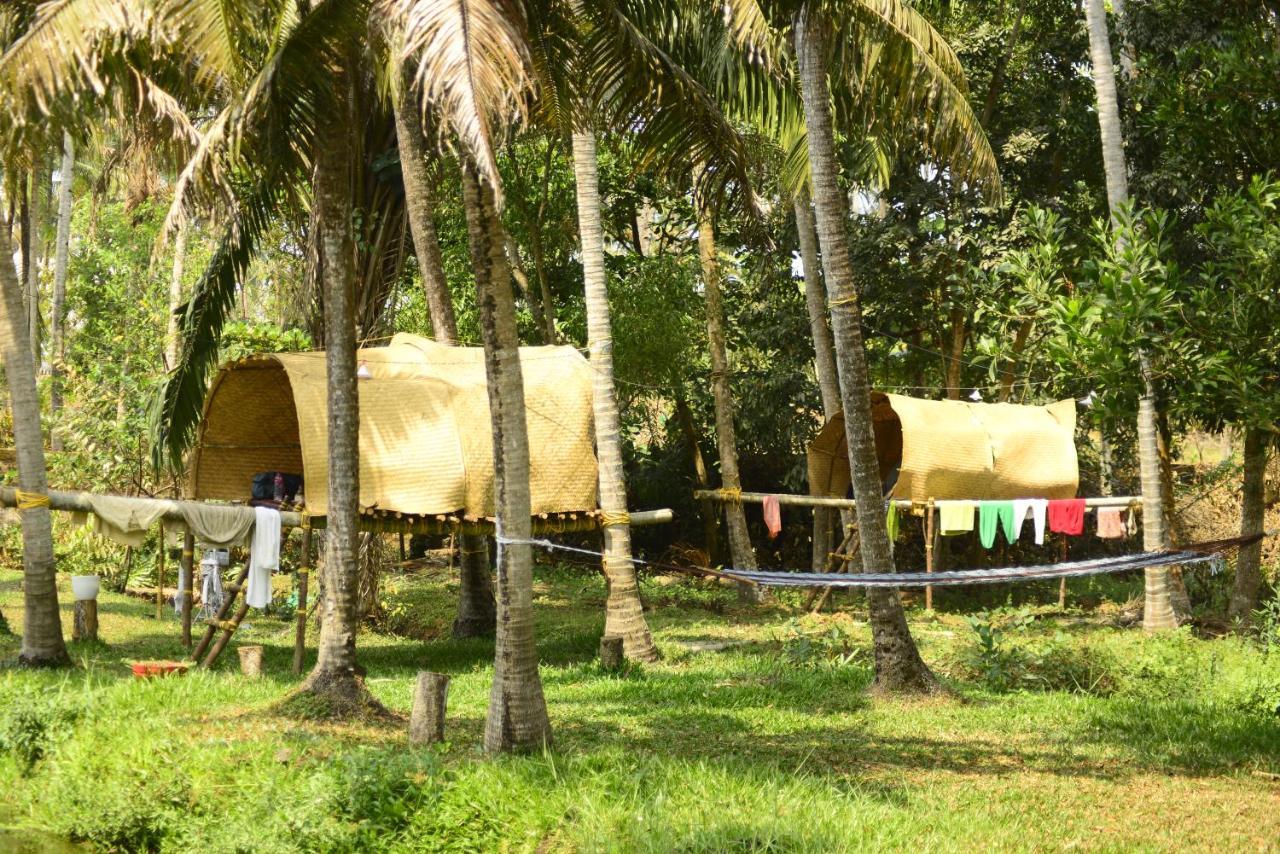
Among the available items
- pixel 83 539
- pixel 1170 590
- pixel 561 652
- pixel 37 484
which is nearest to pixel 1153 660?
pixel 1170 590

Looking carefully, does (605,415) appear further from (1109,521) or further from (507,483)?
(1109,521)

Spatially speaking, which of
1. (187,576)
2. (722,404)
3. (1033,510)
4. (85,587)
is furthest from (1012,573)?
(722,404)

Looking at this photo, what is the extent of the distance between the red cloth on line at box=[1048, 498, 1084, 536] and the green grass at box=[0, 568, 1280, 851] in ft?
12.5

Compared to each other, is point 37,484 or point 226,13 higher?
point 226,13

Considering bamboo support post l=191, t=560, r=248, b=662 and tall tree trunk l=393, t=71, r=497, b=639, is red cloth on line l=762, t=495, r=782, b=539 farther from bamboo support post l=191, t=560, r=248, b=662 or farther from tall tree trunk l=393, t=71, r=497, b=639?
bamboo support post l=191, t=560, r=248, b=662

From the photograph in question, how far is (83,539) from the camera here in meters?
20.7

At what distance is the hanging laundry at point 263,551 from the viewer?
12.6m

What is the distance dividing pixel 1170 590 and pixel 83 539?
1583cm

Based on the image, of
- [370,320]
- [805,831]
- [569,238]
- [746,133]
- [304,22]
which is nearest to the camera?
[805,831]

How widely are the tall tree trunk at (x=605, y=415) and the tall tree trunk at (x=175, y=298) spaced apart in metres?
9.54

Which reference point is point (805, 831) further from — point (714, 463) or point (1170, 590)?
point (714, 463)

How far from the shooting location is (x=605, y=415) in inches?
528

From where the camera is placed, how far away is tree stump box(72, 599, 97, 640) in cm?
1417

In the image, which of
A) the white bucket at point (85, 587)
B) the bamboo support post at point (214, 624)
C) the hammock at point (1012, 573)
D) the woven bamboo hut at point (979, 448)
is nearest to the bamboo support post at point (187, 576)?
the bamboo support post at point (214, 624)
